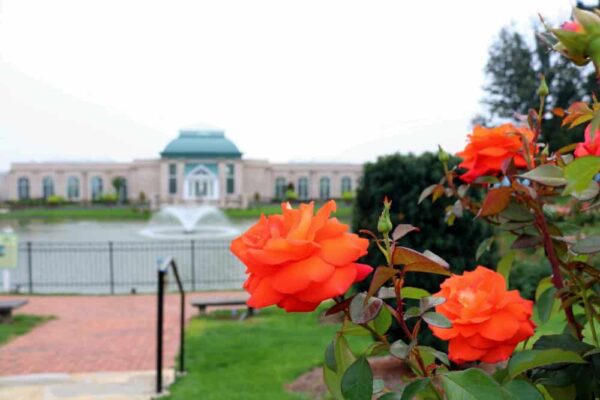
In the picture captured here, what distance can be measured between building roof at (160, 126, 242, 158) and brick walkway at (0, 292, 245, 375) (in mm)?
50243

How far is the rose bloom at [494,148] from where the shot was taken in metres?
1.15

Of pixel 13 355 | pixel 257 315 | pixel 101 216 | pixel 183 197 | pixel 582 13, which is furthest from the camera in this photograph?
pixel 183 197

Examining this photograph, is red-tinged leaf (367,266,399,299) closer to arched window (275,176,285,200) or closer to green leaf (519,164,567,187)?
green leaf (519,164,567,187)

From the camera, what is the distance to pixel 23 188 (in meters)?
59.7

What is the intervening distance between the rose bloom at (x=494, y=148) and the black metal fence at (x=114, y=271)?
1070 centimetres

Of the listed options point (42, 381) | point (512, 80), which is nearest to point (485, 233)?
point (42, 381)

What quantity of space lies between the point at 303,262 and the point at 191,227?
28168 mm

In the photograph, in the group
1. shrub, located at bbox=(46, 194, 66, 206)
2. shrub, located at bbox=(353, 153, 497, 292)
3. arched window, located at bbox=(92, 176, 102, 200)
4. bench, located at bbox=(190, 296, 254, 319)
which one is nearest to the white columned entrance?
arched window, located at bbox=(92, 176, 102, 200)

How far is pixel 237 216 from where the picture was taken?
4000 cm

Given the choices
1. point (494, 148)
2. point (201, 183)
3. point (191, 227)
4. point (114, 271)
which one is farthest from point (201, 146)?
point (494, 148)

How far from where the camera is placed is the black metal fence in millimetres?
12234

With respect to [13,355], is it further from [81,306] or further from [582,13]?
[582,13]

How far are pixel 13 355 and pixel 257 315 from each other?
3431mm

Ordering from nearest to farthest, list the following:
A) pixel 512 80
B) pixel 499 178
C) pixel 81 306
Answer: pixel 499 178 < pixel 81 306 < pixel 512 80
